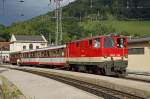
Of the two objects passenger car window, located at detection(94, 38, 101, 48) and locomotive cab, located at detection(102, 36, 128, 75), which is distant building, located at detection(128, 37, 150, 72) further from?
passenger car window, located at detection(94, 38, 101, 48)

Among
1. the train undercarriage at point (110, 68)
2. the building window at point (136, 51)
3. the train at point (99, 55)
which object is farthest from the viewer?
the building window at point (136, 51)

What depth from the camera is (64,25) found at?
99.9 meters

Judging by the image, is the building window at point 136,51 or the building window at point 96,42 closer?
the building window at point 96,42

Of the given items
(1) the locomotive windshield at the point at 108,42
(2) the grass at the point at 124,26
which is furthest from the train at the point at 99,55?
(2) the grass at the point at 124,26

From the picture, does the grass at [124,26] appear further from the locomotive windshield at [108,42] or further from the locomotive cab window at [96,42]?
the locomotive windshield at [108,42]

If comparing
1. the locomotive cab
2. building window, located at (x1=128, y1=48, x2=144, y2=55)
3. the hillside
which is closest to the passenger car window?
the locomotive cab

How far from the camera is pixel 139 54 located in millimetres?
41406

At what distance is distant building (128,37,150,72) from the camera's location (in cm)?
3996

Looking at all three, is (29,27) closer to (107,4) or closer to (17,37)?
(17,37)

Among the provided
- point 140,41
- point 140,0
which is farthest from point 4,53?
point 140,41

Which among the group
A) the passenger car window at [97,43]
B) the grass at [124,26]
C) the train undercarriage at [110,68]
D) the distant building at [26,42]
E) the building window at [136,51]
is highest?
the grass at [124,26]

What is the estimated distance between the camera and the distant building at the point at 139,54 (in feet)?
131

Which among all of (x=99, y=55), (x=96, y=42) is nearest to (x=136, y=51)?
(x=96, y=42)

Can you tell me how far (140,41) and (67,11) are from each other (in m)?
48.5
